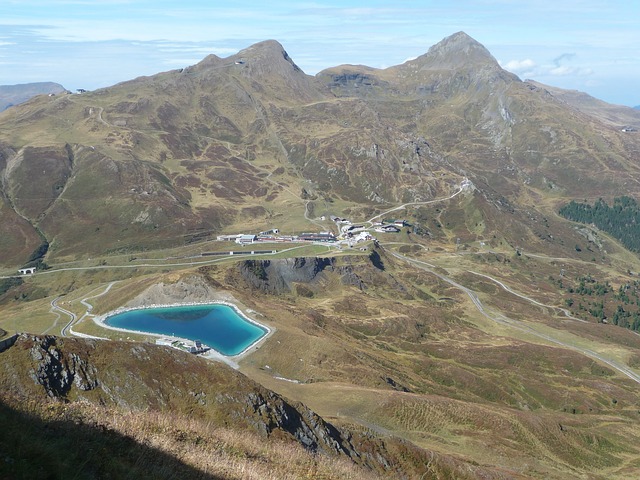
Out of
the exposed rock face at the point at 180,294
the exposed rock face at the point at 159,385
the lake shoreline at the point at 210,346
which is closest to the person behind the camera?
the exposed rock face at the point at 159,385

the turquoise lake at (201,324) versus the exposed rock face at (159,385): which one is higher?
the exposed rock face at (159,385)

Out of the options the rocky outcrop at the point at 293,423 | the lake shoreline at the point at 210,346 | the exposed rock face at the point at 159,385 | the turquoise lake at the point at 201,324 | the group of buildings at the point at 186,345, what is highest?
the exposed rock face at the point at 159,385

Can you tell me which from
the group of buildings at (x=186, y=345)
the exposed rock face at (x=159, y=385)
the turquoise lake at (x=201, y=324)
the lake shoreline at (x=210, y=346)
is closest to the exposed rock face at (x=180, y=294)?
the lake shoreline at (x=210, y=346)

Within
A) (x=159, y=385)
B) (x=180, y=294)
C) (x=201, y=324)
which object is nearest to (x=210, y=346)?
(x=201, y=324)

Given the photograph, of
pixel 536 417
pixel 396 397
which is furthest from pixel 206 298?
pixel 536 417

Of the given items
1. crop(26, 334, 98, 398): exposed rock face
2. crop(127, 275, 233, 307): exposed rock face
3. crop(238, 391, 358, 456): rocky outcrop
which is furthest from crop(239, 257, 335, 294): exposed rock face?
crop(26, 334, 98, 398): exposed rock face

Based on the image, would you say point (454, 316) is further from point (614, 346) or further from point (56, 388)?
point (56, 388)

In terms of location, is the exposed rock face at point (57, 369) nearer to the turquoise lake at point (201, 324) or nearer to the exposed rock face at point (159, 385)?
the exposed rock face at point (159, 385)

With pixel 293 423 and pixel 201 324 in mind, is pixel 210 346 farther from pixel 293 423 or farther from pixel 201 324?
pixel 293 423

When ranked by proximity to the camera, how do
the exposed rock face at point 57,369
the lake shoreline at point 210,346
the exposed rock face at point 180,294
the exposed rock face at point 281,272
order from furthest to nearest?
the exposed rock face at point 281,272 → the exposed rock face at point 180,294 → the lake shoreline at point 210,346 → the exposed rock face at point 57,369
